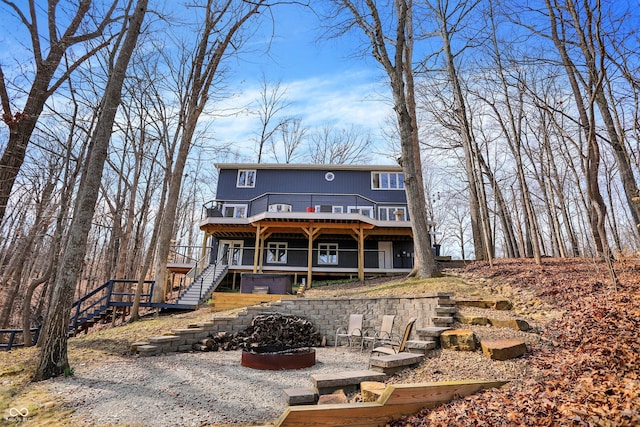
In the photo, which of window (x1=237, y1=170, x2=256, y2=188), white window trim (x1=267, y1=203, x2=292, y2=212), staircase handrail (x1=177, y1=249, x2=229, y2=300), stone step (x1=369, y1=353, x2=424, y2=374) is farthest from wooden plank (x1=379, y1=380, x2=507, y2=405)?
window (x1=237, y1=170, x2=256, y2=188)

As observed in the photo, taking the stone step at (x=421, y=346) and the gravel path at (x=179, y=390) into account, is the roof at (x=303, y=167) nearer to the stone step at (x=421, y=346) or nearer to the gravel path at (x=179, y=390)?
the gravel path at (x=179, y=390)

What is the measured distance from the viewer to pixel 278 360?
19.4ft

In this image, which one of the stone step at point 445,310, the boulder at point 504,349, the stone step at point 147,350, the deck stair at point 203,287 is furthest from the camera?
the deck stair at point 203,287

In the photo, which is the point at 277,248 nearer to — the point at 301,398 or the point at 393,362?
the point at 393,362

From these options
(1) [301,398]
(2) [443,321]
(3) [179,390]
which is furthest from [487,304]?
(3) [179,390]

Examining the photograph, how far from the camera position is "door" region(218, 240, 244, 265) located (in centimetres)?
1772

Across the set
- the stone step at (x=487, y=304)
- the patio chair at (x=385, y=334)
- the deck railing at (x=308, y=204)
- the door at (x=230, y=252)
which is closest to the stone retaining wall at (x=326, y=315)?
the stone step at (x=487, y=304)

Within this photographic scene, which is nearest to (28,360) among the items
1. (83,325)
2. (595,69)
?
(83,325)

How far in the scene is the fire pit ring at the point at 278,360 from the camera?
589 centimetres

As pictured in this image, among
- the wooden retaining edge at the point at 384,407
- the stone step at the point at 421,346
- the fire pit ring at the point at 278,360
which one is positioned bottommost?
the fire pit ring at the point at 278,360

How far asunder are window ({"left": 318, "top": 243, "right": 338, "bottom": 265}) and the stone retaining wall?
861cm

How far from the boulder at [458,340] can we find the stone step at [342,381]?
51.0 inches

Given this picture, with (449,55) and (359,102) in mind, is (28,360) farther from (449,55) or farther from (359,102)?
(449,55)

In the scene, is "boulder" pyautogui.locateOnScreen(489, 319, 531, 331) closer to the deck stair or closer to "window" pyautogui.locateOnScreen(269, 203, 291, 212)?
the deck stair
